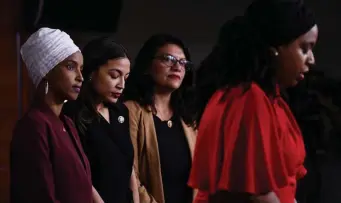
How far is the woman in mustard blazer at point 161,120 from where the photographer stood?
8.41 feet

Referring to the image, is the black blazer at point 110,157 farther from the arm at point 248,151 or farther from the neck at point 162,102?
the arm at point 248,151

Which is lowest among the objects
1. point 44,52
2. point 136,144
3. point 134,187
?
point 134,187

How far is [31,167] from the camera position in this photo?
169 cm

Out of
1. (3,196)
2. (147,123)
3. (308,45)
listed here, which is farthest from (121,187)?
(3,196)

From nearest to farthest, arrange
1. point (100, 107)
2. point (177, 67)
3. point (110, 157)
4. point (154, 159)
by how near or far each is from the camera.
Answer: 1. point (110, 157)
2. point (100, 107)
3. point (154, 159)
4. point (177, 67)

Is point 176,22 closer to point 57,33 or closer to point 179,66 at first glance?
point 179,66

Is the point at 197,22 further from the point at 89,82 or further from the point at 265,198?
the point at 265,198

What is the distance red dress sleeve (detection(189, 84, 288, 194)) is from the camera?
4.73ft

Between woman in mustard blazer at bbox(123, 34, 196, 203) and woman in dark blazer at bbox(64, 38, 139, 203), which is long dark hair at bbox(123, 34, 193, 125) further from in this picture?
woman in dark blazer at bbox(64, 38, 139, 203)

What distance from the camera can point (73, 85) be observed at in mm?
1848

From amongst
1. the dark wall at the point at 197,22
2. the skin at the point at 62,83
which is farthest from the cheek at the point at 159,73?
the dark wall at the point at 197,22

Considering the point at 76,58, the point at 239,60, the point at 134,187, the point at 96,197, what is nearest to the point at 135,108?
the point at 134,187

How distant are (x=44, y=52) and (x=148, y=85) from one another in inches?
34.4

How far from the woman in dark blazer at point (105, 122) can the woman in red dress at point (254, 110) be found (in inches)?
28.3
